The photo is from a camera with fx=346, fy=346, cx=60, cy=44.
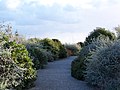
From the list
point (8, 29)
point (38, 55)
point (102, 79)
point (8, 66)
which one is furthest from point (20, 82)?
point (38, 55)

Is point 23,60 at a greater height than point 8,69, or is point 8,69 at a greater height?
point 23,60

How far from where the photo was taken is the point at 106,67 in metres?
10.9

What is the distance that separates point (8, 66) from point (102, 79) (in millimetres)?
3106

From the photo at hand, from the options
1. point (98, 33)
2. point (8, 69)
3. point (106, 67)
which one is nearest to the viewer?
point (8, 69)

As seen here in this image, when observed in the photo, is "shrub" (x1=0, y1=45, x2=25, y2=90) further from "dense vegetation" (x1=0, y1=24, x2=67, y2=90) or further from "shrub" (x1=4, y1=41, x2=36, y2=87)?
"shrub" (x1=4, y1=41, x2=36, y2=87)

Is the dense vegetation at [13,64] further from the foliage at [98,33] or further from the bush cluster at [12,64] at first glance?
the foliage at [98,33]

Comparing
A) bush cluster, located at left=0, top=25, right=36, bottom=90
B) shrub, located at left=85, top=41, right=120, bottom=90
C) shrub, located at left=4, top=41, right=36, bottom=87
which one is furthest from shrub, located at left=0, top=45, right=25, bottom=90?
shrub, located at left=85, top=41, right=120, bottom=90

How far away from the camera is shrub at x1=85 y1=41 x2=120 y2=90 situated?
35.4ft

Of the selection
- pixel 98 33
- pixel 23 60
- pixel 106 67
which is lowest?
pixel 106 67

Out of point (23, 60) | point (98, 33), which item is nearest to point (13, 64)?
point (23, 60)

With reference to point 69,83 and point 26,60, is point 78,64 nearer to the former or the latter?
point 69,83

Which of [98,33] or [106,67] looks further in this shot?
[98,33]

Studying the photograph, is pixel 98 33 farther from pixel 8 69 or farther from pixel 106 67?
pixel 8 69

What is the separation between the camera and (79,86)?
40.9ft
